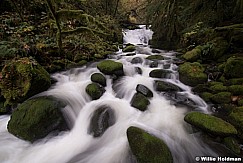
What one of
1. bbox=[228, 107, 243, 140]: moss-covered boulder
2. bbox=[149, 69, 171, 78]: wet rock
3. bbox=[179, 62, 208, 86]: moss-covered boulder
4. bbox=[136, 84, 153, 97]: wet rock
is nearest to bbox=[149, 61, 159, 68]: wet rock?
bbox=[149, 69, 171, 78]: wet rock

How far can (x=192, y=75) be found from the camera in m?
6.03

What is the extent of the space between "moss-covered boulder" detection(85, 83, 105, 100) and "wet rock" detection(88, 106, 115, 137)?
511 millimetres

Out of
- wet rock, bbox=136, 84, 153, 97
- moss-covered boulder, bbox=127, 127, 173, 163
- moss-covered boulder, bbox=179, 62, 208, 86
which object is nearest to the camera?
moss-covered boulder, bbox=127, 127, 173, 163

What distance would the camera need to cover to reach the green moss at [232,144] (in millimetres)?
3540

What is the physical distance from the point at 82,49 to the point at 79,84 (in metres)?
2.61

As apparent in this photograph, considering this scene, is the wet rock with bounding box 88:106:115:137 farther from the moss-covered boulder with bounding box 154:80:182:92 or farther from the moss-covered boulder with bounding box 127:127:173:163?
the moss-covered boulder with bounding box 154:80:182:92

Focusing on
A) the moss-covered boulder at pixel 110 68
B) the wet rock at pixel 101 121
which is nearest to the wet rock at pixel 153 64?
the moss-covered boulder at pixel 110 68

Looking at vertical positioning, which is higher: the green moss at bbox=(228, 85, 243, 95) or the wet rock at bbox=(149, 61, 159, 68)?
the wet rock at bbox=(149, 61, 159, 68)

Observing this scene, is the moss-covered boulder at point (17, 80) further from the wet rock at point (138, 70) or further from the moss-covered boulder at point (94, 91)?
the wet rock at point (138, 70)

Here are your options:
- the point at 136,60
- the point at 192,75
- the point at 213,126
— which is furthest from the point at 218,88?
the point at 136,60

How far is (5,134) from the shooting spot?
157 inches

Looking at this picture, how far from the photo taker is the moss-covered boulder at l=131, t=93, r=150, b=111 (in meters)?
4.82

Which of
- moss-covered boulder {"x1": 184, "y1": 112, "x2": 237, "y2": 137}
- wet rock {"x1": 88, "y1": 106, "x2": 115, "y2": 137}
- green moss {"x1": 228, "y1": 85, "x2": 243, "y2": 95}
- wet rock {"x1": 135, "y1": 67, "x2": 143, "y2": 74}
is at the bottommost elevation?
wet rock {"x1": 88, "y1": 106, "x2": 115, "y2": 137}

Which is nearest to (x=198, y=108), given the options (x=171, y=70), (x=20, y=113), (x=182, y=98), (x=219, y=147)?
(x=182, y=98)
